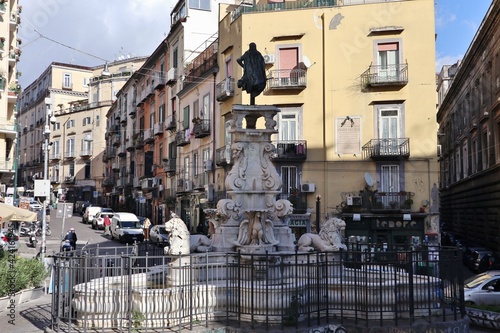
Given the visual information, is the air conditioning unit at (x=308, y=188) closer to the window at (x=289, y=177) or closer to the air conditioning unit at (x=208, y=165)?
the window at (x=289, y=177)

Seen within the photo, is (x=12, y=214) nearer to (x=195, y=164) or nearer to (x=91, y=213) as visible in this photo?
(x=195, y=164)

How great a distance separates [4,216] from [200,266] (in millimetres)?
9211

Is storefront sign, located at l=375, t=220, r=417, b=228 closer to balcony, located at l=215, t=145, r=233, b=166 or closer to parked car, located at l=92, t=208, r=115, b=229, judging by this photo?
balcony, located at l=215, t=145, r=233, b=166

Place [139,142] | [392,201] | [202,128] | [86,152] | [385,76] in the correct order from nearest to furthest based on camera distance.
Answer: [392,201], [385,76], [202,128], [139,142], [86,152]

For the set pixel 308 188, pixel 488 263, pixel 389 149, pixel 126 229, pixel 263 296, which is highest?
pixel 389 149

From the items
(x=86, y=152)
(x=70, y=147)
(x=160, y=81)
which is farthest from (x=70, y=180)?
(x=160, y=81)

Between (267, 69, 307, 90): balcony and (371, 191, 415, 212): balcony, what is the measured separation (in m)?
6.93

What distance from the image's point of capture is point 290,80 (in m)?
30.6

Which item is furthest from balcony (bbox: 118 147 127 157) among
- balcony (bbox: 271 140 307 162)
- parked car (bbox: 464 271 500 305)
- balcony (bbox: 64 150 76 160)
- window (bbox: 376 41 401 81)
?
parked car (bbox: 464 271 500 305)

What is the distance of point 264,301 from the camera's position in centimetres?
1024

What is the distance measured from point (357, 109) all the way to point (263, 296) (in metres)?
20.9

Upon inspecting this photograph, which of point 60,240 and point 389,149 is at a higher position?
point 389,149

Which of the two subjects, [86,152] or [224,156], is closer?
[224,156]

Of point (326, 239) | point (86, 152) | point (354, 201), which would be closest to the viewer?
point (326, 239)
